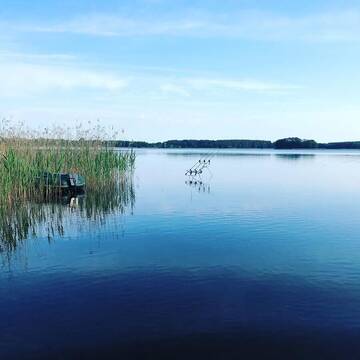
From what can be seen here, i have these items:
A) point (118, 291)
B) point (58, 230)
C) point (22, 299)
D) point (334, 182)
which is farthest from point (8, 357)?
point (334, 182)

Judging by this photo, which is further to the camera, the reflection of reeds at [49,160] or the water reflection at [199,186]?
the water reflection at [199,186]

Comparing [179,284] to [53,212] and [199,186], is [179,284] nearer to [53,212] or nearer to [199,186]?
[53,212]

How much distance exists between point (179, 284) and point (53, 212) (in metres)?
9.36

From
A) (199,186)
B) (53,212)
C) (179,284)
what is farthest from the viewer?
(199,186)

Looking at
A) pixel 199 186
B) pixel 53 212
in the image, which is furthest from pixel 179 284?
pixel 199 186

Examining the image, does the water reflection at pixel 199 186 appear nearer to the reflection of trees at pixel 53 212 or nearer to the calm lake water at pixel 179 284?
the reflection of trees at pixel 53 212

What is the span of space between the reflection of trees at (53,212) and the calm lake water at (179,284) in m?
0.08

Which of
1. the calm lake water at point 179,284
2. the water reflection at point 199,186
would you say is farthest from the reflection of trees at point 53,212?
the water reflection at point 199,186

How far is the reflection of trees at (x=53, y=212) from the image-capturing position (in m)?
12.8

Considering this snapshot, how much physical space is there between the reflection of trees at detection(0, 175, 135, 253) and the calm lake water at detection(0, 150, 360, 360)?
8 centimetres

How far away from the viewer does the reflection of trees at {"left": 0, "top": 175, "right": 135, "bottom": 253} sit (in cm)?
1278

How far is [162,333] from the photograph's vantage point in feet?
20.5

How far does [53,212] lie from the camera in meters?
16.3

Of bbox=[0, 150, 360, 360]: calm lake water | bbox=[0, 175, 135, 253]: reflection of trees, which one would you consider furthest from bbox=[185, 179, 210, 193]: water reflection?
bbox=[0, 150, 360, 360]: calm lake water
